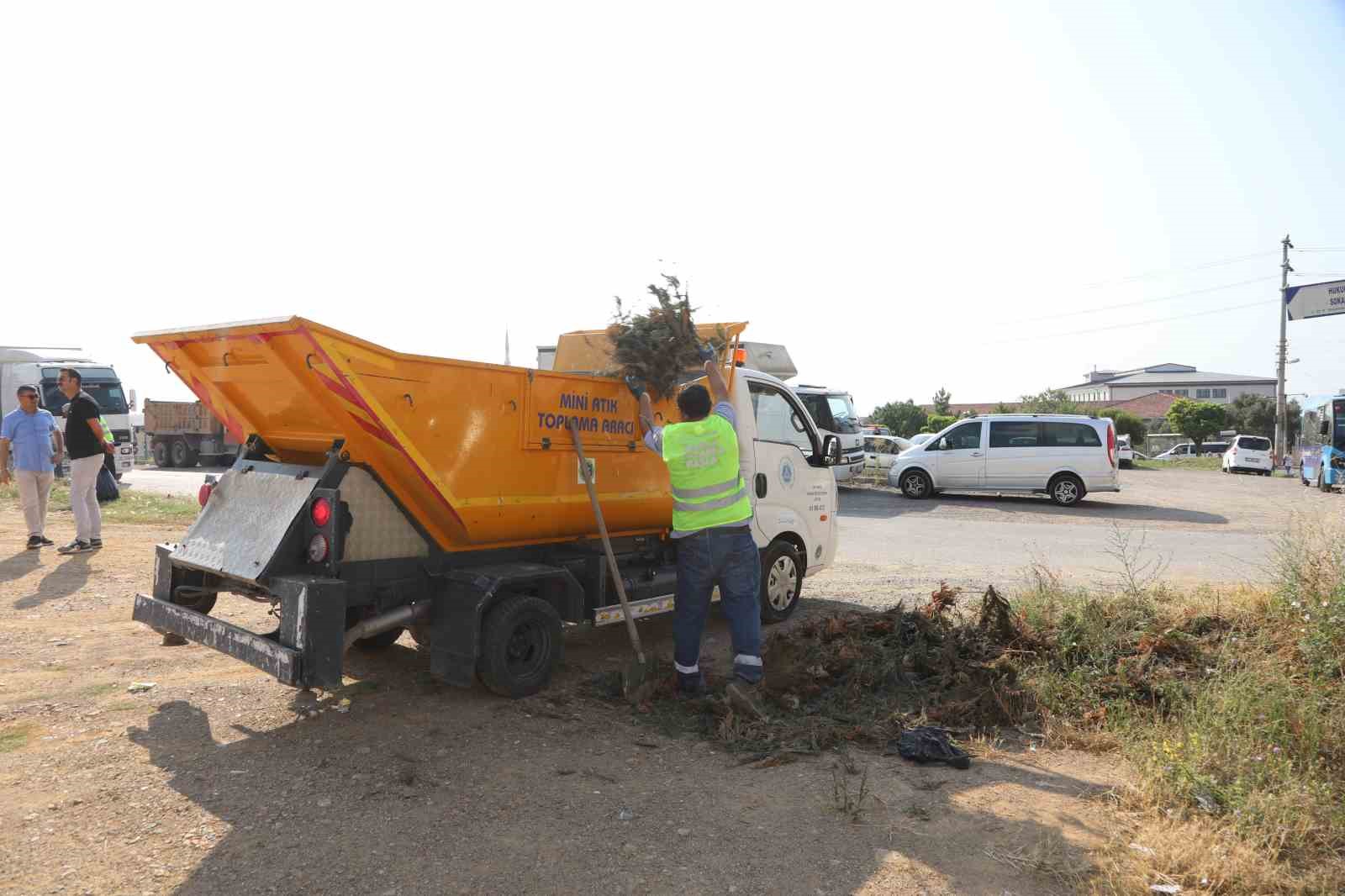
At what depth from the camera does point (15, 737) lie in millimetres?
4574

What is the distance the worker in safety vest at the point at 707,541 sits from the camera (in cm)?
550

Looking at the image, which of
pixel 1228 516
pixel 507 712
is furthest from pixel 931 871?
pixel 1228 516

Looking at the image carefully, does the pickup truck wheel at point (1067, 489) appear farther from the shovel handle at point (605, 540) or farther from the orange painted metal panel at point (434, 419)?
the shovel handle at point (605, 540)

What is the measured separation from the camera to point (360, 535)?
493 centimetres

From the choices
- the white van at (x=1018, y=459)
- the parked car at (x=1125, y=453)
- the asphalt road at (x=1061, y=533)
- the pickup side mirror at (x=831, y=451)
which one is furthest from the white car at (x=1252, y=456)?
the pickup side mirror at (x=831, y=451)

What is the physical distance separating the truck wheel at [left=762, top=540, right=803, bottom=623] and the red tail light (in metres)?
3.61

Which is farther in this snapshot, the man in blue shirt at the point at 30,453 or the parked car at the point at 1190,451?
the parked car at the point at 1190,451

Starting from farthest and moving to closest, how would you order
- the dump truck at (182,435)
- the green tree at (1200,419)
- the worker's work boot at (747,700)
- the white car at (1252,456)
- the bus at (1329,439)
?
the green tree at (1200,419) → the white car at (1252,456) → the dump truck at (182,435) → the bus at (1329,439) → the worker's work boot at (747,700)

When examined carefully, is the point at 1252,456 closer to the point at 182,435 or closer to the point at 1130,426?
the point at 1130,426

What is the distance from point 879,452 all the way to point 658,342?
77.3 feet

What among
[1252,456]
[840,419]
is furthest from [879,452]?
[1252,456]

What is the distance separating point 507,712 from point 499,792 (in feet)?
3.38

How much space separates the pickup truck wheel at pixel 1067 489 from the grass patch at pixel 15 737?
1765cm

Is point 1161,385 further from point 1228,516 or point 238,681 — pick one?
point 238,681
